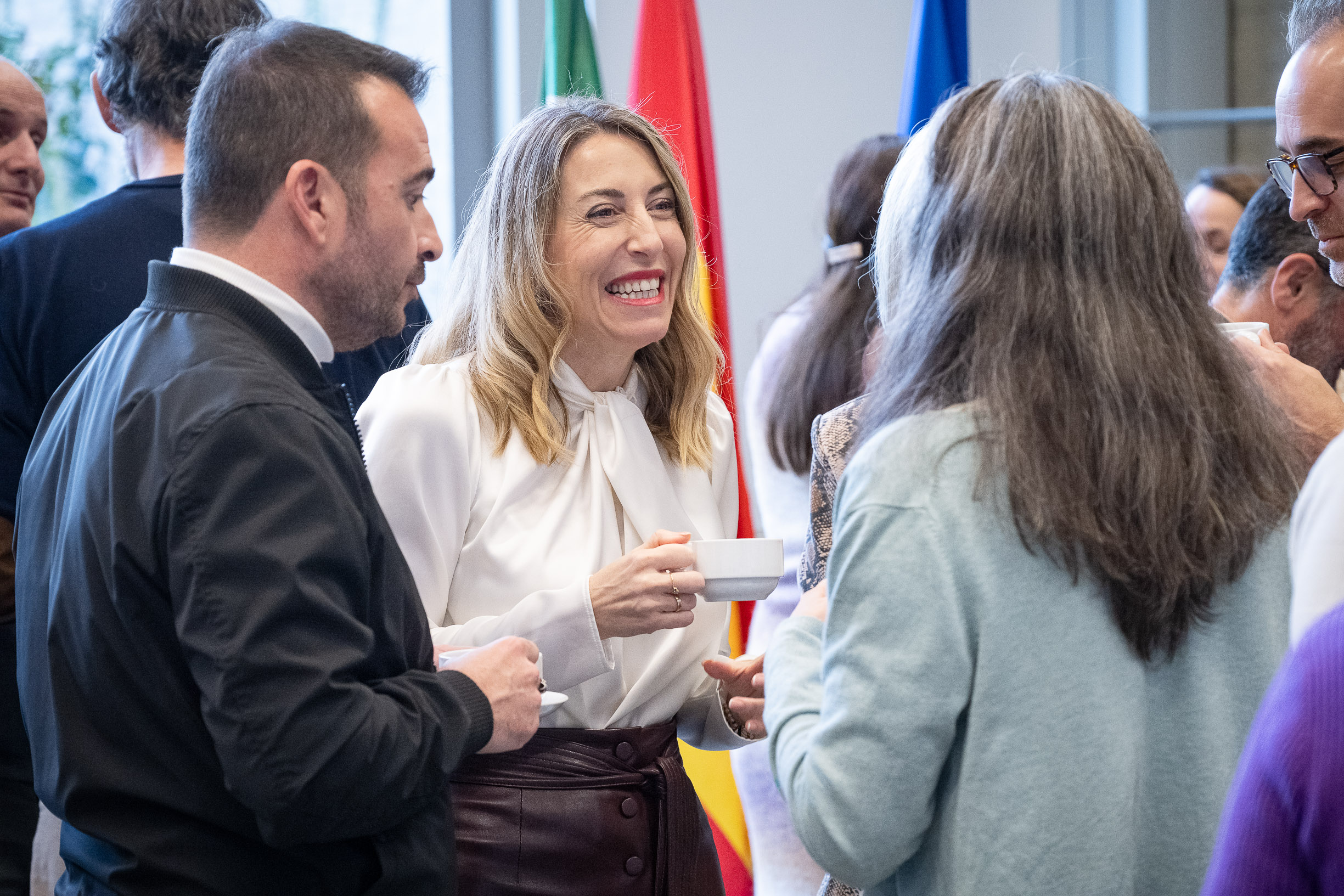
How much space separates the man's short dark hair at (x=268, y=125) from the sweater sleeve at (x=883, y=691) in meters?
0.66

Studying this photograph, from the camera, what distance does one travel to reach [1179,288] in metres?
1.13

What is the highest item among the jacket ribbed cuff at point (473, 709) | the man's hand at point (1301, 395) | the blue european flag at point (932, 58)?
the blue european flag at point (932, 58)

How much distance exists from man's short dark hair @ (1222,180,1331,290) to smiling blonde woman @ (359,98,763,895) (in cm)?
117

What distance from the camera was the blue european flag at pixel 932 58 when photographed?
3035mm

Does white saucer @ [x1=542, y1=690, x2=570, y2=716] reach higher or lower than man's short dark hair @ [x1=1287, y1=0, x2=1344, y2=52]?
lower

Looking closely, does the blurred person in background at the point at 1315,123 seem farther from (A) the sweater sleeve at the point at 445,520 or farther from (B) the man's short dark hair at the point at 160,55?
(B) the man's short dark hair at the point at 160,55

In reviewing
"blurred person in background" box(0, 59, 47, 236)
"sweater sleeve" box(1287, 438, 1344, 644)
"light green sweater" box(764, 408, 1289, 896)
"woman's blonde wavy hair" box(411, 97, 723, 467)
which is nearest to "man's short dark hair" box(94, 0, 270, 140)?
"blurred person in background" box(0, 59, 47, 236)

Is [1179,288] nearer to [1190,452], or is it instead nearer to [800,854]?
[1190,452]

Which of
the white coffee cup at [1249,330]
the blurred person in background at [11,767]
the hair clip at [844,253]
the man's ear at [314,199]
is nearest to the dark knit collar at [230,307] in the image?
the man's ear at [314,199]

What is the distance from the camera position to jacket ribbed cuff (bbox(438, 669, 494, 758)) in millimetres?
1211

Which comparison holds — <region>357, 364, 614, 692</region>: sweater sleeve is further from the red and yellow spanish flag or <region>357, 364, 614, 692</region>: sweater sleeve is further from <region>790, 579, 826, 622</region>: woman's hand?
the red and yellow spanish flag

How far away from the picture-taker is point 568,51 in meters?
3.01

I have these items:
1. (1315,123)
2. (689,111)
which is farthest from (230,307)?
(689,111)

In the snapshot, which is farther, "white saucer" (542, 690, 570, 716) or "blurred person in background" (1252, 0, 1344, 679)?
"blurred person in background" (1252, 0, 1344, 679)
